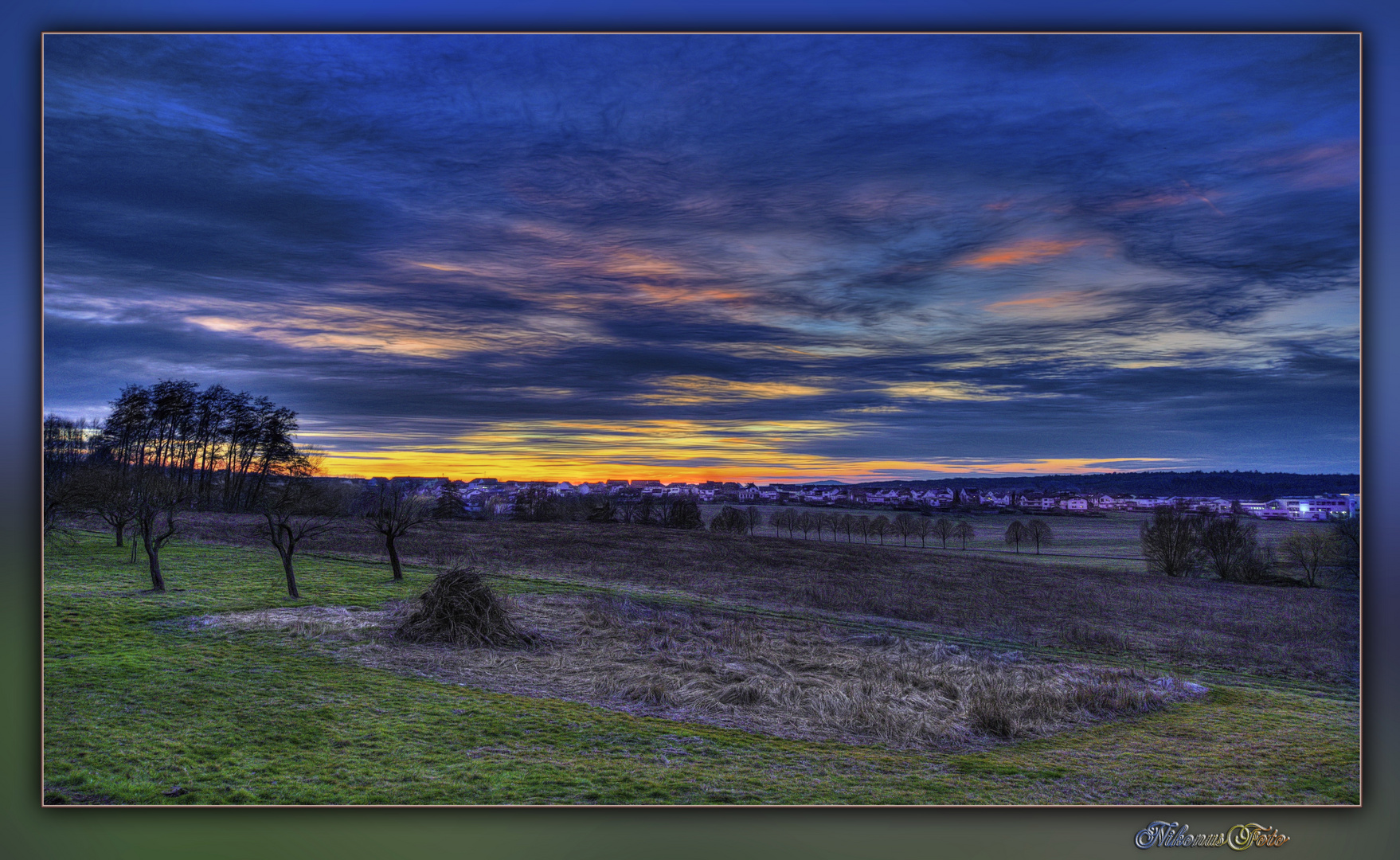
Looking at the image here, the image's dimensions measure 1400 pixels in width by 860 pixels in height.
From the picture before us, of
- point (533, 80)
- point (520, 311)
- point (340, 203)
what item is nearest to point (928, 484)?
point (520, 311)

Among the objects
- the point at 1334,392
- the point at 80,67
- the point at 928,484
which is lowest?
the point at 928,484

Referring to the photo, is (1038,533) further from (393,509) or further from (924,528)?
(393,509)

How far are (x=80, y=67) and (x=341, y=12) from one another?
2.67 metres

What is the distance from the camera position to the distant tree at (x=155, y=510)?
9688 mm

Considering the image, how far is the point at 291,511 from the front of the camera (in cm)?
1114

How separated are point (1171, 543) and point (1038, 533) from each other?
347 cm

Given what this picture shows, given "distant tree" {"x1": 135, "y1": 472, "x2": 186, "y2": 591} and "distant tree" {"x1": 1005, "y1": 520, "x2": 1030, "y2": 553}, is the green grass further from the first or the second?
"distant tree" {"x1": 1005, "y1": 520, "x2": 1030, "y2": 553}

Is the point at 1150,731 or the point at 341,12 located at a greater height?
the point at 341,12

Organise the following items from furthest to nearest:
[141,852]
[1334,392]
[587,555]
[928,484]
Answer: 1. [587,555]
2. [928,484]
3. [1334,392]
4. [141,852]

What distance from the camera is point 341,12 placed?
6109mm

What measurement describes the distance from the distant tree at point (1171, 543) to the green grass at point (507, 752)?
8.65 meters

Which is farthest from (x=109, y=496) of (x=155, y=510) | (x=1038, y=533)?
(x=1038, y=533)

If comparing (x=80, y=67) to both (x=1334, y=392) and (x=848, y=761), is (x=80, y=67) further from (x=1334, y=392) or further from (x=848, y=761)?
(x=1334, y=392)

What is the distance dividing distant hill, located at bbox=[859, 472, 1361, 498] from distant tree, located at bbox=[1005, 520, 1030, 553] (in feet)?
31.3
